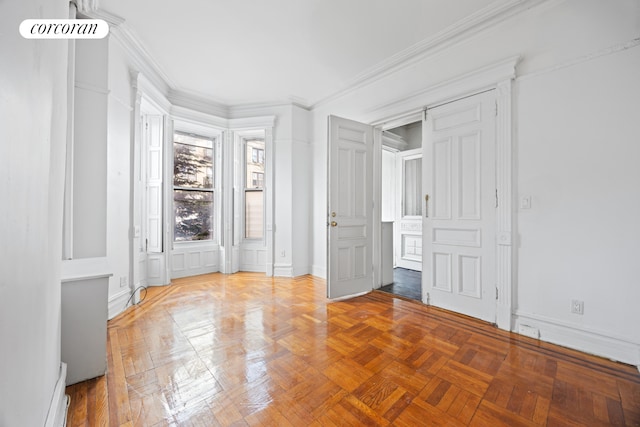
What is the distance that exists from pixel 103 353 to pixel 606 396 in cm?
323

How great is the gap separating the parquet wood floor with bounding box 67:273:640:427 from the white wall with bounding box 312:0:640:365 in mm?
391

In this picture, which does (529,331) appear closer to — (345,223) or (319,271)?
(345,223)

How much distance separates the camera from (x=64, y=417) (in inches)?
53.6

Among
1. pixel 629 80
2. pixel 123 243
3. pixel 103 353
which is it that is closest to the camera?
pixel 103 353

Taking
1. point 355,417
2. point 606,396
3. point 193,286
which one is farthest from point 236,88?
point 606,396

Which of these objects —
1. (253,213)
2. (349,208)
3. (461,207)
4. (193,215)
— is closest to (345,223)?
(349,208)

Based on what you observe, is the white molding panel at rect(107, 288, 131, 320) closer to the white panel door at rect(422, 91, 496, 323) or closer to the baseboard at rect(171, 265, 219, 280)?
the baseboard at rect(171, 265, 219, 280)

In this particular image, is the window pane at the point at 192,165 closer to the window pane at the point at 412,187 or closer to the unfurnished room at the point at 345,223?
the unfurnished room at the point at 345,223

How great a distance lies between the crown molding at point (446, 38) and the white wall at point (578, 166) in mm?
84

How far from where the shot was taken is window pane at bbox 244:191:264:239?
493 cm

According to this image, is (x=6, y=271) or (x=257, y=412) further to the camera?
(x=257, y=412)

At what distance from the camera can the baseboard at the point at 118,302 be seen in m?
2.75

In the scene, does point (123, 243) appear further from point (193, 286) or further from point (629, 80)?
point (629, 80)

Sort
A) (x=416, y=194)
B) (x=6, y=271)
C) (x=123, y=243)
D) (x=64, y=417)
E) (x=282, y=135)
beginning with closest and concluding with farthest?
(x=6, y=271), (x=64, y=417), (x=123, y=243), (x=282, y=135), (x=416, y=194)
